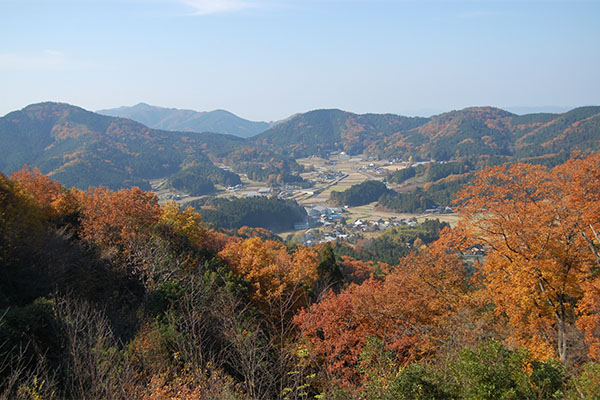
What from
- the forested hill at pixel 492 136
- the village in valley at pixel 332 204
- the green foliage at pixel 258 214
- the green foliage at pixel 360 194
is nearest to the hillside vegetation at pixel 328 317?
the village in valley at pixel 332 204

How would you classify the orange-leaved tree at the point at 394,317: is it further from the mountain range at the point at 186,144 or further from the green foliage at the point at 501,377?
the mountain range at the point at 186,144

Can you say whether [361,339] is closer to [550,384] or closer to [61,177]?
[550,384]

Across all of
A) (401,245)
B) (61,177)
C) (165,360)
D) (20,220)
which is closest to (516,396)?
(165,360)

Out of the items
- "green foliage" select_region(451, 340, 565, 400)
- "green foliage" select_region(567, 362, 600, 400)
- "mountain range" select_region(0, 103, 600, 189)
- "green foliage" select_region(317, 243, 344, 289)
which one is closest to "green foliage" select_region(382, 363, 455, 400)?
"green foliage" select_region(451, 340, 565, 400)

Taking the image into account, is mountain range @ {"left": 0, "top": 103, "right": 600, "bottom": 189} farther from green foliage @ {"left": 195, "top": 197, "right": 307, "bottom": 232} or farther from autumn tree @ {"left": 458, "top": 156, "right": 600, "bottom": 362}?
autumn tree @ {"left": 458, "top": 156, "right": 600, "bottom": 362}

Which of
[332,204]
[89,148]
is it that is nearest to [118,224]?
[332,204]
